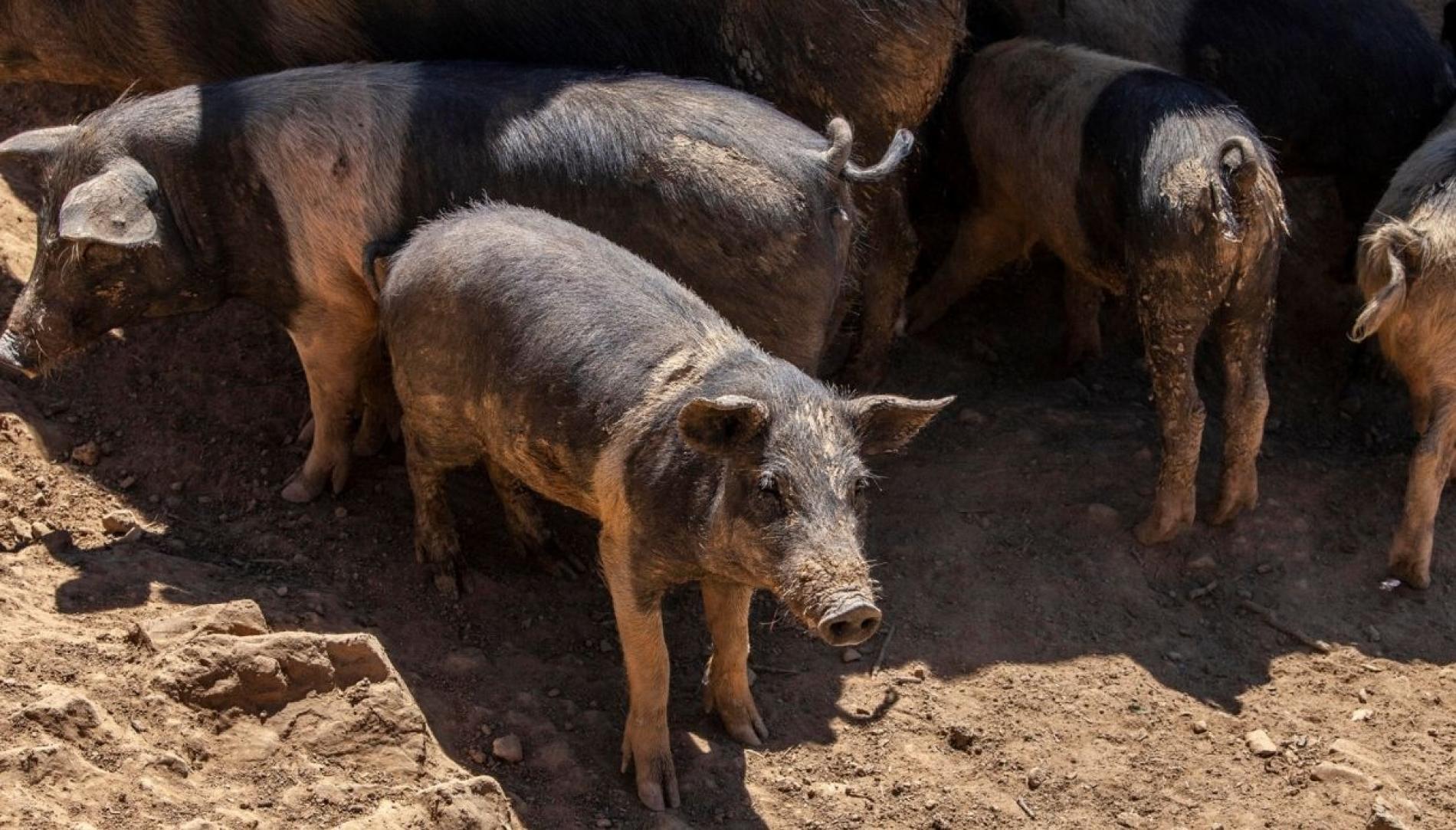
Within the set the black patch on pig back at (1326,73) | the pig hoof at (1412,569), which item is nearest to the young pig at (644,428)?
the pig hoof at (1412,569)

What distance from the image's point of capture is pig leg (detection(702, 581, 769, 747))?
4.82 meters

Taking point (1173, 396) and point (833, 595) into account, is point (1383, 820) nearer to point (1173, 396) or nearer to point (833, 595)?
point (1173, 396)

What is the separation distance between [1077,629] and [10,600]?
137 inches

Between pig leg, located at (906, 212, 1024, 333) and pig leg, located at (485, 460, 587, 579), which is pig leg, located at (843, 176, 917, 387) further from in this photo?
pig leg, located at (485, 460, 587, 579)

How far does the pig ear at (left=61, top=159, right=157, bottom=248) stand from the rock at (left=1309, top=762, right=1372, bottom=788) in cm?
Result: 411

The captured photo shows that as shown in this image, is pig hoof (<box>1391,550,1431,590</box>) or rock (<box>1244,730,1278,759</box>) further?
pig hoof (<box>1391,550,1431,590</box>)

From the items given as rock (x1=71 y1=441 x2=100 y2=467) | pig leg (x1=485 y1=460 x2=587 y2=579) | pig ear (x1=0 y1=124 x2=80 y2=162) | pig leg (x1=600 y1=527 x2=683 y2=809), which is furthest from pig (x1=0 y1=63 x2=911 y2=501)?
pig leg (x1=600 y1=527 x2=683 y2=809)

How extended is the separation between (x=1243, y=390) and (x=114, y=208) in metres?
4.00

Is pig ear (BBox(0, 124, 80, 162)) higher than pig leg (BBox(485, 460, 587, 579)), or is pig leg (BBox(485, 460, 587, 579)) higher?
pig ear (BBox(0, 124, 80, 162))

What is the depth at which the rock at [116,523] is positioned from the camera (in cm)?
536

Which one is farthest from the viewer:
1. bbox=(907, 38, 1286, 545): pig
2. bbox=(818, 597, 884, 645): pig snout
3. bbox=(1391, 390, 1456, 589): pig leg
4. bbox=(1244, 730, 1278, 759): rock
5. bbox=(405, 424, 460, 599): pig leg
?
bbox=(1391, 390, 1456, 589): pig leg

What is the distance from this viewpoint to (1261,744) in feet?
17.4

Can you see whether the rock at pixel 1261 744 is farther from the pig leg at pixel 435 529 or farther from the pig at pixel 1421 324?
the pig leg at pixel 435 529

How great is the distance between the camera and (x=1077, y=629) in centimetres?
579
